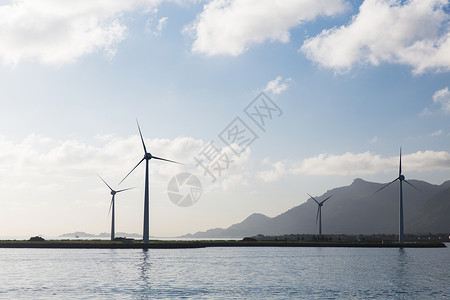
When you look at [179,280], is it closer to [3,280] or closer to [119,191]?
[3,280]

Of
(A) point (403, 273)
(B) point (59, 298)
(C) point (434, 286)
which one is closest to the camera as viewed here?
(B) point (59, 298)

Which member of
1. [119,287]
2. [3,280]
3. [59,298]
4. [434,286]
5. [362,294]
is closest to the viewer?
[59,298]

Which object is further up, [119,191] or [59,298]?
[119,191]

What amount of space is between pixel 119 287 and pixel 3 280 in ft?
67.7

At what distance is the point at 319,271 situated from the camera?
292 ft

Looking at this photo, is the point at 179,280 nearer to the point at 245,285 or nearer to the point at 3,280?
the point at 245,285

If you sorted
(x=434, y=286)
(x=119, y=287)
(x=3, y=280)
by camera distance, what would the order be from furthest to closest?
(x=3, y=280) → (x=434, y=286) → (x=119, y=287)

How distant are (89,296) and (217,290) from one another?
48.2 feet

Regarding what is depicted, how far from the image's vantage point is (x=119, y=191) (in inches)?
7603

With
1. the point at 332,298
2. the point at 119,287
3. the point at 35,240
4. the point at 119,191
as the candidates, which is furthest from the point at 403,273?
the point at 35,240

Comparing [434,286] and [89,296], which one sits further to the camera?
[434,286]

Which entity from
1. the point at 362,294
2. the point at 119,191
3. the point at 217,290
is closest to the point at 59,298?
the point at 217,290

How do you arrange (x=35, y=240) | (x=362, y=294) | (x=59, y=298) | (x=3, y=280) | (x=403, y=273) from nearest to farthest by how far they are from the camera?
(x=59, y=298)
(x=362, y=294)
(x=3, y=280)
(x=403, y=273)
(x=35, y=240)

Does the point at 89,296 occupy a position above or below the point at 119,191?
below
